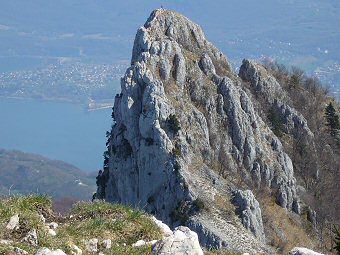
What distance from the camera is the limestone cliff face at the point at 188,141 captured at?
44875 mm

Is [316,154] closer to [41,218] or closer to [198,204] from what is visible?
[198,204]

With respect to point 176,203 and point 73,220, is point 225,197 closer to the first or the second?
point 176,203

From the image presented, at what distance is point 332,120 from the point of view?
69.9 m

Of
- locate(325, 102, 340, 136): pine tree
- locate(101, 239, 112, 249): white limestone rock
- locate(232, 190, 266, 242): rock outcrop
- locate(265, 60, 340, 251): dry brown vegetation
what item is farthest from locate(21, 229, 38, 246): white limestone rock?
locate(325, 102, 340, 136): pine tree

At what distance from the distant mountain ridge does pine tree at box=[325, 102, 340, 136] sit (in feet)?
247

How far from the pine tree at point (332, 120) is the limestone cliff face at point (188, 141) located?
1233 centimetres

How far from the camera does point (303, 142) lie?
6400cm

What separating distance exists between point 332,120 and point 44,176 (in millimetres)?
95735

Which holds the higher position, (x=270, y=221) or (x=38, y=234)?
(x=38, y=234)

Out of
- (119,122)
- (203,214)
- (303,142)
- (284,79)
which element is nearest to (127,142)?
(119,122)

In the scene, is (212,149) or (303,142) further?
(303,142)

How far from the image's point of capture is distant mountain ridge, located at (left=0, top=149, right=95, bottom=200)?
139750mm

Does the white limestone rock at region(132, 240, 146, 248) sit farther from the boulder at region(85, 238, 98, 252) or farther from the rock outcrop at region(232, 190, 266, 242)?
the rock outcrop at region(232, 190, 266, 242)

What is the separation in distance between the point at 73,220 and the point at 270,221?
38329 mm
